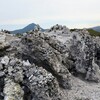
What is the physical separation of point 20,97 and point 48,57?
7.26 m

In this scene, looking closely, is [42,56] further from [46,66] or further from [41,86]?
[41,86]

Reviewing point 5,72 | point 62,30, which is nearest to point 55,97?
point 5,72

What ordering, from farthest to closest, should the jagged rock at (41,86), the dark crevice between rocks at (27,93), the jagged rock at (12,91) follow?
the dark crevice between rocks at (27,93) → the jagged rock at (41,86) → the jagged rock at (12,91)

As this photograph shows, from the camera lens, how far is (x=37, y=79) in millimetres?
22172

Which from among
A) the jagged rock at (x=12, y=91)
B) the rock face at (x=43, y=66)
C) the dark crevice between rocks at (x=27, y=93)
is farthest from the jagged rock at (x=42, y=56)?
the jagged rock at (x=12, y=91)

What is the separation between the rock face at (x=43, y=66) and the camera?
21.9 meters

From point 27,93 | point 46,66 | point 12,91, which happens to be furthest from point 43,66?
point 12,91

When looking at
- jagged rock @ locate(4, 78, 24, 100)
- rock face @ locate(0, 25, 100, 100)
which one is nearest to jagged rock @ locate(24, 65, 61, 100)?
rock face @ locate(0, 25, 100, 100)

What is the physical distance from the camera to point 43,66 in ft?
89.7

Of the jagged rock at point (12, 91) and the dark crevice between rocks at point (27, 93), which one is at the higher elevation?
the jagged rock at point (12, 91)

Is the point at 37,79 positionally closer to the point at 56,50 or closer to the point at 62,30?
the point at 56,50

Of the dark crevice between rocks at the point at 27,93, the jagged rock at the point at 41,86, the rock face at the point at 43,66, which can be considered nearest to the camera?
the jagged rock at the point at 41,86

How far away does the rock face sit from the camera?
71.9 ft

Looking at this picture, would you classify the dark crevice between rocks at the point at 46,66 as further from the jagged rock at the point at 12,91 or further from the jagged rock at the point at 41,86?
the jagged rock at the point at 12,91
